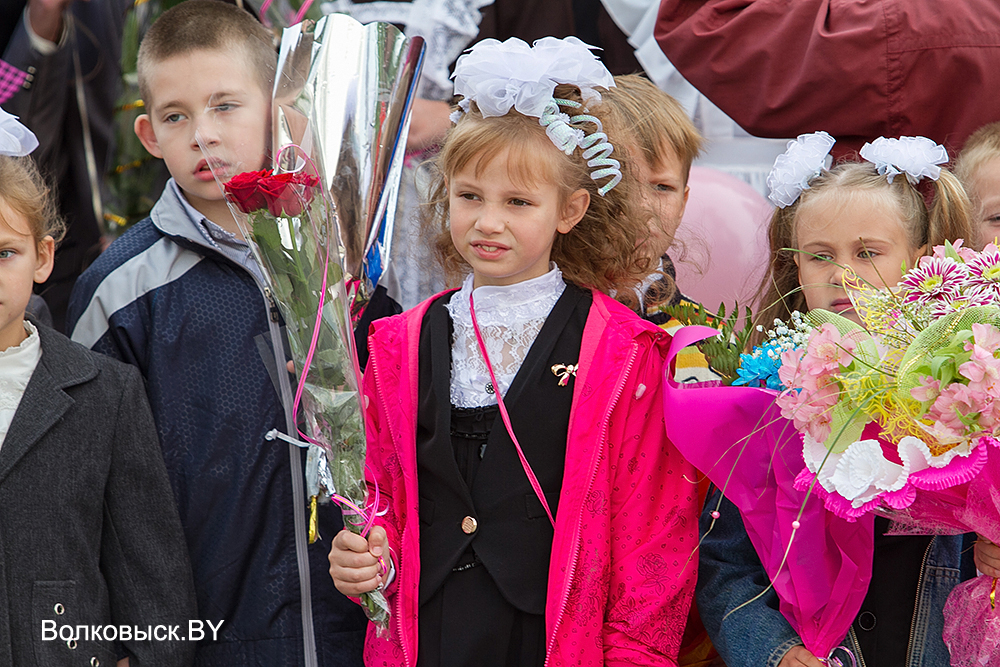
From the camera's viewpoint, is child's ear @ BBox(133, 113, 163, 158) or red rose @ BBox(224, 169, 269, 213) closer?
red rose @ BBox(224, 169, 269, 213)

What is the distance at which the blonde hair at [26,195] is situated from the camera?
2488 millimetres

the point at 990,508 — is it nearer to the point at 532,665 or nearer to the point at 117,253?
the point at 532,665

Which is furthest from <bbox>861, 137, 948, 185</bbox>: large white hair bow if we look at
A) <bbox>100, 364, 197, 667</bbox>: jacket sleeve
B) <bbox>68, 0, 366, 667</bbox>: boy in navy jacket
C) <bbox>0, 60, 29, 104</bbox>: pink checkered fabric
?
<bbox>0, 60, 29, 104</bbox>: pink checkered fabric

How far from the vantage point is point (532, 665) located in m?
2.23

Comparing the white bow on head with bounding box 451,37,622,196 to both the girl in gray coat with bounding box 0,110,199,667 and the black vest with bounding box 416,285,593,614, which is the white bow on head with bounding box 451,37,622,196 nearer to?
the black vest with bounding box 416,285,593,614

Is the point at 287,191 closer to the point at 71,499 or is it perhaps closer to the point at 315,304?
the point at 315,304

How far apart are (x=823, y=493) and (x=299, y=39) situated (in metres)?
1.47

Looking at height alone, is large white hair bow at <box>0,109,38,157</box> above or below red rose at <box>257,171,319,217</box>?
below

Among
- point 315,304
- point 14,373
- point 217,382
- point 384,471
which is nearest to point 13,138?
point 14,373

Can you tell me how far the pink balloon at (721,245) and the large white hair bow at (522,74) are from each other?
0.77 meters

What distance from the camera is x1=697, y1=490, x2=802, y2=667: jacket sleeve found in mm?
2199

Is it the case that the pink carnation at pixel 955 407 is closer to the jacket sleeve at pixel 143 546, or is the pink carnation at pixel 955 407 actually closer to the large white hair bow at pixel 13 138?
the jacket sleeve at pixel 143 546

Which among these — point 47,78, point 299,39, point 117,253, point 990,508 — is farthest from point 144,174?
point 990,508

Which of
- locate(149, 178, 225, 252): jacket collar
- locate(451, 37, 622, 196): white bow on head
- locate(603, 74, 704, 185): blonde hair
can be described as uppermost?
locate(451, 37, 622, 196): white bow on head
